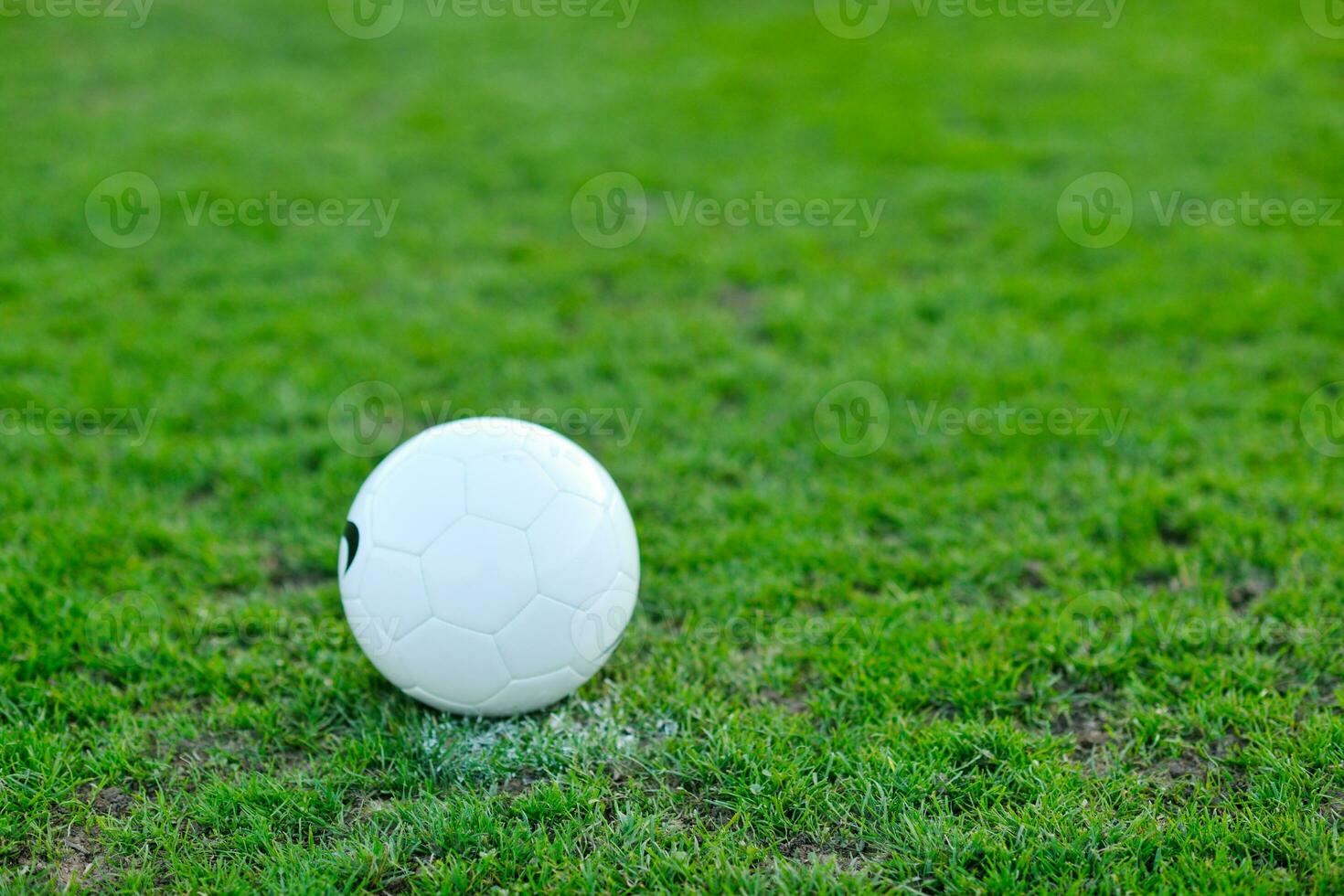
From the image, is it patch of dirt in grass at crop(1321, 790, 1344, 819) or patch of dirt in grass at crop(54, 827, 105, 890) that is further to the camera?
patch of dirt in grass at crop(1321, 790, 1344, 819)

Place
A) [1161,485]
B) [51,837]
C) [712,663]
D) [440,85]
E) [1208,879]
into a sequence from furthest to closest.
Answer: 1. [440,85]
2. [1161,485]
3. [712,663]
4. [51,837]
5. [1208,879]

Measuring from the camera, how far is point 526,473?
3.16 m

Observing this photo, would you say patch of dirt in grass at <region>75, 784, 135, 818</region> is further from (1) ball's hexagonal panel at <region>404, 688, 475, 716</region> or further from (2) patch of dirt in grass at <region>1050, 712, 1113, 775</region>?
(2) patch of dirt in grass at <region>1050, 712, 1113, 775</region>

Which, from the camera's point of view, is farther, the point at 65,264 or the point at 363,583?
the point at 65,264

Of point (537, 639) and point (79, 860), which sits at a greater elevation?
point (537, 639)

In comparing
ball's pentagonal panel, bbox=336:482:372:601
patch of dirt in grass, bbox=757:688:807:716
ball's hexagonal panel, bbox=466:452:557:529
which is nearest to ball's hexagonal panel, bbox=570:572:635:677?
ball's hexagonal panel, bbox=466:452:557:529

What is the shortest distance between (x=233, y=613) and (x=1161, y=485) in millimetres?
3775

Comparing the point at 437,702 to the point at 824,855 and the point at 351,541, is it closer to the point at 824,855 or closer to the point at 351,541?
the point at 351,541

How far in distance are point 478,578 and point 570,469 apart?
46 centimetres

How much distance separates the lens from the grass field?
9.96 feet

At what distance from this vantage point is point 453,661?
122 inches

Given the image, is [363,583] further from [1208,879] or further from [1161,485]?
[1161,485]

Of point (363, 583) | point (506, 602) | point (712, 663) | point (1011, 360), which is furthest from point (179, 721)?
point (1011, 360)

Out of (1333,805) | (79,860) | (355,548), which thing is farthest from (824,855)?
(79,860)
